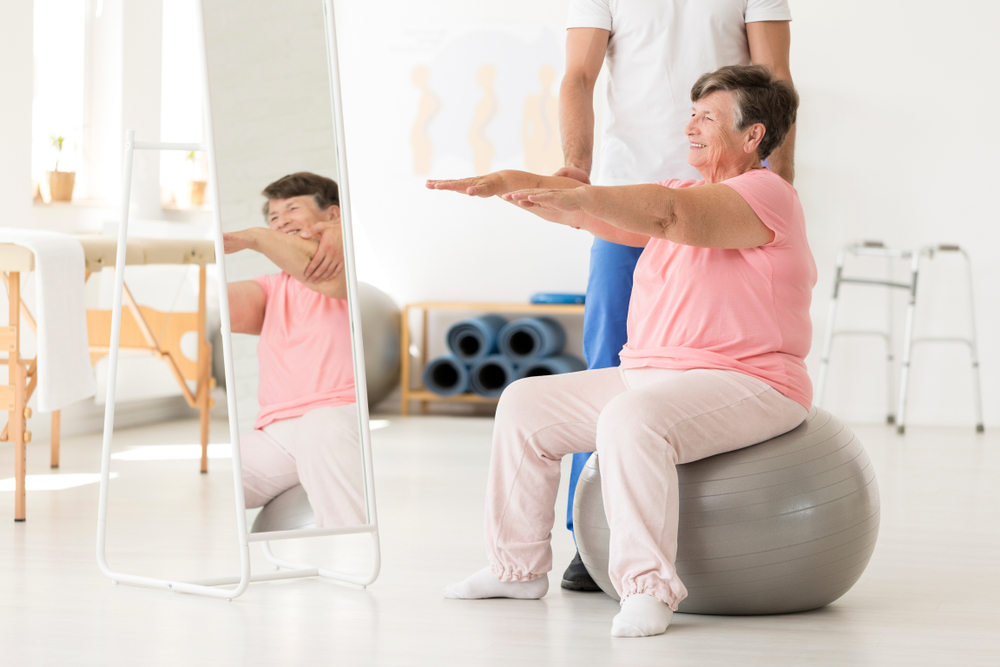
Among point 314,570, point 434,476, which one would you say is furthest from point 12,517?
point 434,476

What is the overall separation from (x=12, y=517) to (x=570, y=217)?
1.75m

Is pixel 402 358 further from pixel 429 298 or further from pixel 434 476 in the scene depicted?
pixel 434 476

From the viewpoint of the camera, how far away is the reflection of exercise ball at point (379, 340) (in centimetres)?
551

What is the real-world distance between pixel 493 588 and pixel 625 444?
0.45 metres

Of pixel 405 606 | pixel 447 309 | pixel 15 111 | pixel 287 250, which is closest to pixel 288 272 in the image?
pixel 287 250

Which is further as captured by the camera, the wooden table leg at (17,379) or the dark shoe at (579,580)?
the wooden table leg at (17,379)

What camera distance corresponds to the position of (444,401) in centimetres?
584

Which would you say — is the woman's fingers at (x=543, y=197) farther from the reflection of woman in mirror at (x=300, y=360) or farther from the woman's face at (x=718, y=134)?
the reflection of woman in mirror at (x=300, y=360)

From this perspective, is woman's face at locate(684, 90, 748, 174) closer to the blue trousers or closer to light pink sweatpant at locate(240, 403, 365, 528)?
the blue trousers

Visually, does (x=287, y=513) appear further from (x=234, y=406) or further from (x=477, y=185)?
(x=477, y=185)

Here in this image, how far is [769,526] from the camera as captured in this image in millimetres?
1922

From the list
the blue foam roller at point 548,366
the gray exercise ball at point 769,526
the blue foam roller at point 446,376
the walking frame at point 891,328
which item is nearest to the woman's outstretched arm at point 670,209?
the gray exercise ball at point 769,526

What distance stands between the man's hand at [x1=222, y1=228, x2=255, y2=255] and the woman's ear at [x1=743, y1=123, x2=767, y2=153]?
0.94m

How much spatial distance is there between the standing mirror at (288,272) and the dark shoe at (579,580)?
1.32 ft
